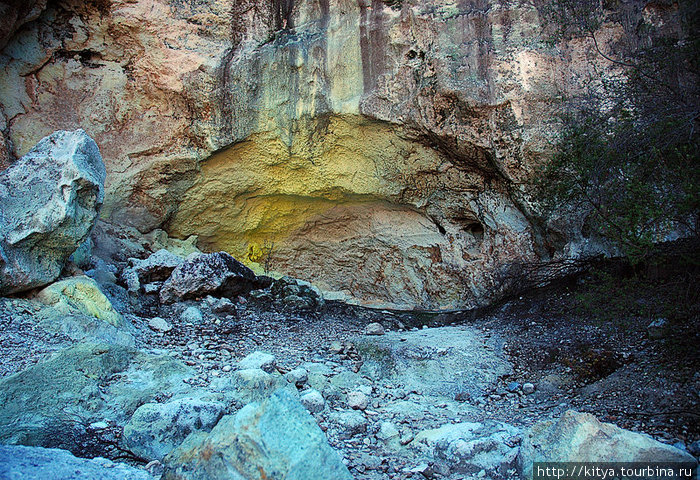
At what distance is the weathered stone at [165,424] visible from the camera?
10.6 feet

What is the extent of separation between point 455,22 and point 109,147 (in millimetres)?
4076

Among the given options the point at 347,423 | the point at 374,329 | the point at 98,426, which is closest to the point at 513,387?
the point at 347,423

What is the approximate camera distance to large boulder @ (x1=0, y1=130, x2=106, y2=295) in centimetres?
461

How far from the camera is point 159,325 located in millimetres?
5148

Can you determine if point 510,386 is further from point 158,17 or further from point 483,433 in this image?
point 158,17

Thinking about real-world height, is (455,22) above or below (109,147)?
above

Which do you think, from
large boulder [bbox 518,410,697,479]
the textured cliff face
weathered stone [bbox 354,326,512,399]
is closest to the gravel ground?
weathered stone [bbox 354,326,512,399]

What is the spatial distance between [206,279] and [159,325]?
0.81m

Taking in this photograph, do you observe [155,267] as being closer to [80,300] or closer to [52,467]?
[80,300]

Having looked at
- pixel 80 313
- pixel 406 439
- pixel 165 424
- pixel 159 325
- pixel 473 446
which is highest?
pixel 80 313

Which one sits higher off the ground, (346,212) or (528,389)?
(346,212)

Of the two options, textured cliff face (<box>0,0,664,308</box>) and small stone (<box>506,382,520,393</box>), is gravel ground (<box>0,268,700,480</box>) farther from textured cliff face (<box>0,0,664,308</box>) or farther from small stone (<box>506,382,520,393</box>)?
textured cliff face (<box>0,0,664,308</box>)

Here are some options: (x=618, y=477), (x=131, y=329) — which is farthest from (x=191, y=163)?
(x=618, y=477)

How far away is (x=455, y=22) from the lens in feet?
19.9
